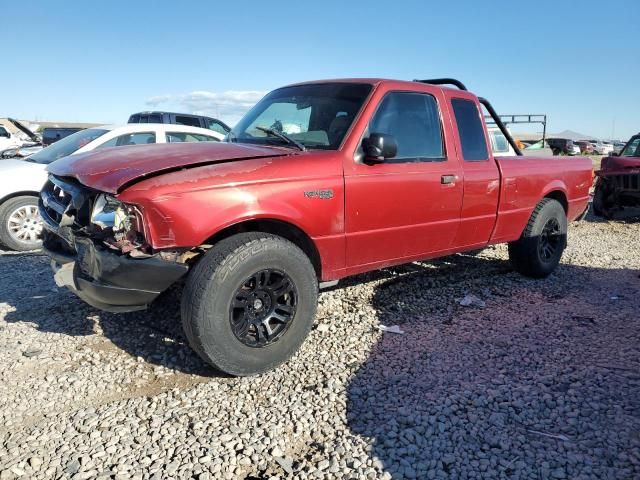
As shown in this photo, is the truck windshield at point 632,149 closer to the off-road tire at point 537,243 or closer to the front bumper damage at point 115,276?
the off-road tire at point 537,243

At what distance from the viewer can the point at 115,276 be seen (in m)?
2.87

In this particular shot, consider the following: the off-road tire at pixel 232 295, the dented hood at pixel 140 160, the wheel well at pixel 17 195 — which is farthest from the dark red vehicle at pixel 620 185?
the wheel well at pixel 17 195

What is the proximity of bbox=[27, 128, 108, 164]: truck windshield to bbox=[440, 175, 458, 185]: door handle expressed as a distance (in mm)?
4940

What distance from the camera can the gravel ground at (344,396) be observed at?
2426mm

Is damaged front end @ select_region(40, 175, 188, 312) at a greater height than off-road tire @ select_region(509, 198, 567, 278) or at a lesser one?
greater

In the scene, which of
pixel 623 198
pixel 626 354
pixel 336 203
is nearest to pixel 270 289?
pixel 336 203

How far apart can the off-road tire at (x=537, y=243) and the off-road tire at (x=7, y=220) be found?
6.03 m

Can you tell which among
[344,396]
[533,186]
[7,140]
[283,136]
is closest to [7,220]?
[283,136]

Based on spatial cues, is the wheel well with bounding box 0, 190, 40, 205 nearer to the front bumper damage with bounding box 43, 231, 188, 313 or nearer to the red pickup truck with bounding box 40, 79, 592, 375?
the red pickup truck with bounding box 40, 79, 592, 375

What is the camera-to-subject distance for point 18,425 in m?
2.67

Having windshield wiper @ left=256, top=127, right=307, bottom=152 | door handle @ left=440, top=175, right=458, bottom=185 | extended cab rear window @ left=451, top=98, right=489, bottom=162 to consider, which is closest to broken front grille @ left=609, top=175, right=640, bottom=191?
extended cab rear window @ left=451, top=98, right=489, bottom=162

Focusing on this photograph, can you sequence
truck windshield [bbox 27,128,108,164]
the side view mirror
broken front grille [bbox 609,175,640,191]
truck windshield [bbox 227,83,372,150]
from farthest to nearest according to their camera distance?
broken front grille [bbox 609,175,640,191] → truck windshield [bbox 27,128,108,164] → truck windshield [bbox 227,83,372,150] → the side view mirror

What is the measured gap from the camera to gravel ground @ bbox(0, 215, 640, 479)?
7.96ft

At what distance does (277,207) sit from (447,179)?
67.8 inches
